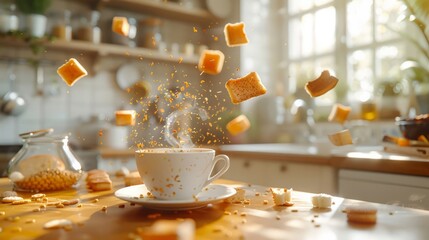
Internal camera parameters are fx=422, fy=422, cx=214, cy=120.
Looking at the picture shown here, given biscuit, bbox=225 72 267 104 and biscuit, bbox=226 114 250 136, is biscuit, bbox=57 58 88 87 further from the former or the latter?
biscuit, bbox=226 114 250 136

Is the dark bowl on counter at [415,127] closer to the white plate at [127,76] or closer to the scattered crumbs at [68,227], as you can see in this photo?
the scattered crumbs at [68,227]

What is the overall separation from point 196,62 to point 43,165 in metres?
2.69

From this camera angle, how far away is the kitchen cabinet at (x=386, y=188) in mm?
1647

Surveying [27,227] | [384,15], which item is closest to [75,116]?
[384,15]

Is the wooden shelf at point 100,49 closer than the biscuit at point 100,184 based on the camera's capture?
No

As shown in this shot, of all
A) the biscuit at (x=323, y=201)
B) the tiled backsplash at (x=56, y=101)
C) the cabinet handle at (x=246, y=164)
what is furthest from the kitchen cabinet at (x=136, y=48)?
the biscuit at (x=323, y=201)

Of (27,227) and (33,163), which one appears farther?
(33,163)

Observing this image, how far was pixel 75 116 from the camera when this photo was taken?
3336mm

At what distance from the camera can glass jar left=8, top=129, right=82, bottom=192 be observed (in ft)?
3.69

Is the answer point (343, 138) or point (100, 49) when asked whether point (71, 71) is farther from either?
point (100, 49)

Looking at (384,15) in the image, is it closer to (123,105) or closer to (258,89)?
(123,105)

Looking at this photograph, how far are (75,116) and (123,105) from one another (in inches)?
15.5

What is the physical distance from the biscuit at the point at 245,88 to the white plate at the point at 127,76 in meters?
2.63

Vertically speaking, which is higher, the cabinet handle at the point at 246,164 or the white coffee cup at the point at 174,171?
the white coffee cup at the point at 174,171
